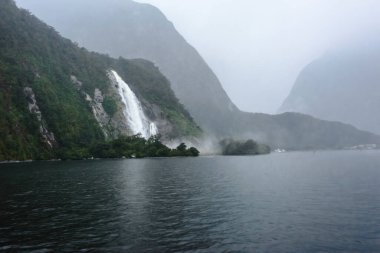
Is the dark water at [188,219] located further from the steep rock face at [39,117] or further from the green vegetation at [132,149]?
the green vegetation at [132,149]

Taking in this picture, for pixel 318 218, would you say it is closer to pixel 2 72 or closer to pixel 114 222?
pixel 114 222

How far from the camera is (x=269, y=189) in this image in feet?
163

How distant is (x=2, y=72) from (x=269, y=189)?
129402 millimetres

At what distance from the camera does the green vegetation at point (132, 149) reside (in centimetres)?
15500

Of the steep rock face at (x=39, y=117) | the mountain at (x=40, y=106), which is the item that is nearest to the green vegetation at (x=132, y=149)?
the mountain at (x=40, y=106)

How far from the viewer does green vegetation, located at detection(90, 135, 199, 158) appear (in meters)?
155

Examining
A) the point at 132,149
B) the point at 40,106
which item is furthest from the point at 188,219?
the point at 132,149

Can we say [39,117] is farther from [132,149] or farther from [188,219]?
[188,219]

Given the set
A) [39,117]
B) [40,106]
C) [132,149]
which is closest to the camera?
[39,117]

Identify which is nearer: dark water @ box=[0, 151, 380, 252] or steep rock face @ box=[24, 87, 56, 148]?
dark water @ box=[0, 151, 380, 252]

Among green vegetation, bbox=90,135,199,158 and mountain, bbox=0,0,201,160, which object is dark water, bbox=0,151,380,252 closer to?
mountain, bbox=0,0,201,160

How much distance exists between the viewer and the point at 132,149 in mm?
167000

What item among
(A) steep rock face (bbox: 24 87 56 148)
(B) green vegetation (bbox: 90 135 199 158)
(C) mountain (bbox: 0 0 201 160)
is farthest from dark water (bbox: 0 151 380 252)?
(B) green vegetation (bbox: 90 135 199 158)

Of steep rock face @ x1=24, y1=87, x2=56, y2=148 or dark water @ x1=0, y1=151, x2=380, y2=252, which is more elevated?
steep rock face @ x1=24, y1=87, x2=56, y2=148
